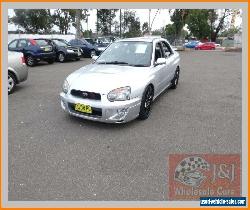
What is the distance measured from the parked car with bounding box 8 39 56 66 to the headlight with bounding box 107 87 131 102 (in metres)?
10.2

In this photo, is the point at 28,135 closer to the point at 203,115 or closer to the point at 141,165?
the point at 141,165

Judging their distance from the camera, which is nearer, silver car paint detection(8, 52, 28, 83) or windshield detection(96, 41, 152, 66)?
windshield detection(96, 41, 152, 66)

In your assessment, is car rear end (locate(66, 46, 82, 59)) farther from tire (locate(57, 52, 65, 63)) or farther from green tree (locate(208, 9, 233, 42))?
green tree (locate(208, 9, 233, 42))

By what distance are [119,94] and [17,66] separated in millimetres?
4194

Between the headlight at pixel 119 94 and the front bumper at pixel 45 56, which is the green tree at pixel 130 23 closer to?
the front bumper at pixel 45 56

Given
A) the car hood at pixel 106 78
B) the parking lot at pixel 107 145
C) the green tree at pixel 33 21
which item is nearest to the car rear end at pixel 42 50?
the parking lot at pixel 107 145

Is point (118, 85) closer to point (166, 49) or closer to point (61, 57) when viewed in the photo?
point (166, 49)

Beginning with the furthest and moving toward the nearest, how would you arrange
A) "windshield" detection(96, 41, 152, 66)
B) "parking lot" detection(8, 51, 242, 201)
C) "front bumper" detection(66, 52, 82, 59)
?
1. "front bumper" detection(66, 52, 82, 59)
2. "windshield" detection(96, 41, 152, 66)
3. "parking lot" detection(8, 51, 242, 201)

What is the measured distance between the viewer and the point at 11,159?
3.98m

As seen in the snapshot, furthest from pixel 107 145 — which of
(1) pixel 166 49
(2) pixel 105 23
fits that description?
(2) pixel 105 23

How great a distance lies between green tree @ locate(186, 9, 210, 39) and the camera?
58.5 meters

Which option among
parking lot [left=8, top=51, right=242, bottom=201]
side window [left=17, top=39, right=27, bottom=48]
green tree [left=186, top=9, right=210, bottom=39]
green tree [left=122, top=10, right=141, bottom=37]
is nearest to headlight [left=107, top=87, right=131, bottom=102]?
parking lot [left=8, top=51, right=242, bottom=201]

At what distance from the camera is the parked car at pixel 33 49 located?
1388cm

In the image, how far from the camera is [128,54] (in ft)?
20.3
